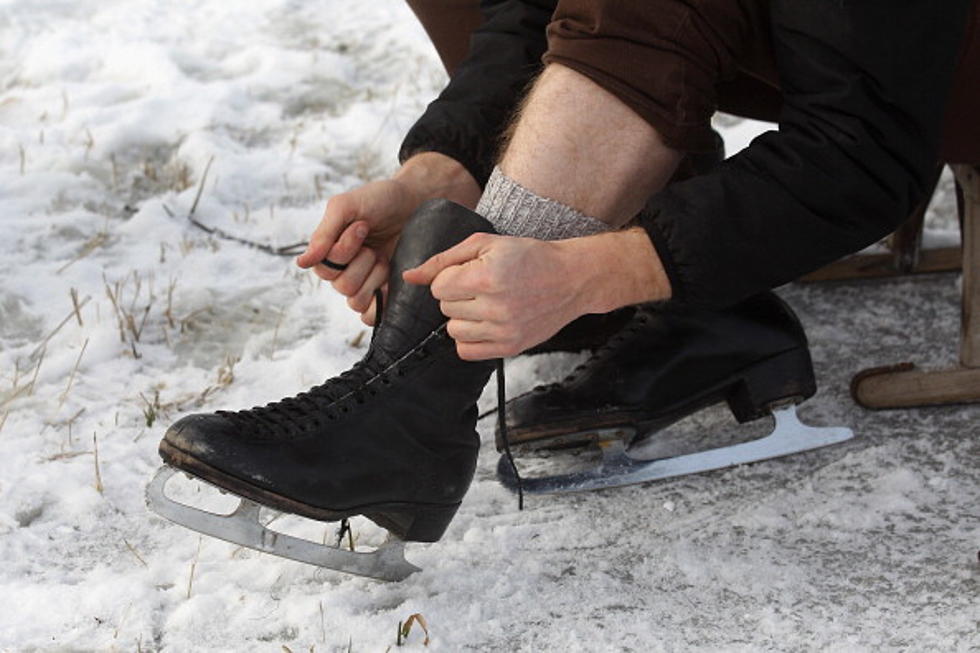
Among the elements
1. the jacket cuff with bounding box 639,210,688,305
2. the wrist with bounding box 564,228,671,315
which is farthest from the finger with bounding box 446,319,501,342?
the jacket cuff with bounding box 639,210,688,305

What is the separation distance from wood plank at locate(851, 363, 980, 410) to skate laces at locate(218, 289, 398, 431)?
0.88 meters

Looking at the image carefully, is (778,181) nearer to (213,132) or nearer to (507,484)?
(507,484)

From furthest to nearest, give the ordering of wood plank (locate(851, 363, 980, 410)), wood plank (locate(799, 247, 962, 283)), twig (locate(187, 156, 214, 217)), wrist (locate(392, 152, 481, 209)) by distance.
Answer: twig (locate(187, 156, 214, 217))
wood plank (locate(799, 247, 962, 283))
wood plank (locate(851, 363, 980, 410))
wrist (locate(392, 152, 481, 209))

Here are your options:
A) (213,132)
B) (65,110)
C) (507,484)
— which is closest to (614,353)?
(507,484)

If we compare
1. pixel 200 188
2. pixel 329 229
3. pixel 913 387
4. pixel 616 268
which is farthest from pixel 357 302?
pixel 200 188

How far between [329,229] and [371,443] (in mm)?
325

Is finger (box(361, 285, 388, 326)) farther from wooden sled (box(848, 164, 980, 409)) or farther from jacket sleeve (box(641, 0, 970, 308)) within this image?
wooden sled (box(848, 164, 980, 409))

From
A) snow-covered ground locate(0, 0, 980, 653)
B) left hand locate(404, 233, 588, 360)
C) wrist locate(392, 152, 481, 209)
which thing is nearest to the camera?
left hand locate(404, 233, 588, 360)

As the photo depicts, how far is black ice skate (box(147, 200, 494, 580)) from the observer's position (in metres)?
1.63

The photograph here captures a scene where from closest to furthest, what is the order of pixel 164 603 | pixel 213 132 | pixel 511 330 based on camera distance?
1. pixel 511 330
2. pixel 164 603
3. pixel 213 132

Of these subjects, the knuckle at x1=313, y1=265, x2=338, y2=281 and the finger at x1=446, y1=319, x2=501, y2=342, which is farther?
the knuckle at x1=313, y1=265, x2=338, y2=281

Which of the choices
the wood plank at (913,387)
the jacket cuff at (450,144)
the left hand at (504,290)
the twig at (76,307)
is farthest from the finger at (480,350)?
the twig at (76,307)

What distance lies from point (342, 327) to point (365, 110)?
111 centimetres

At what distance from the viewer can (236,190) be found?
3.02 m
